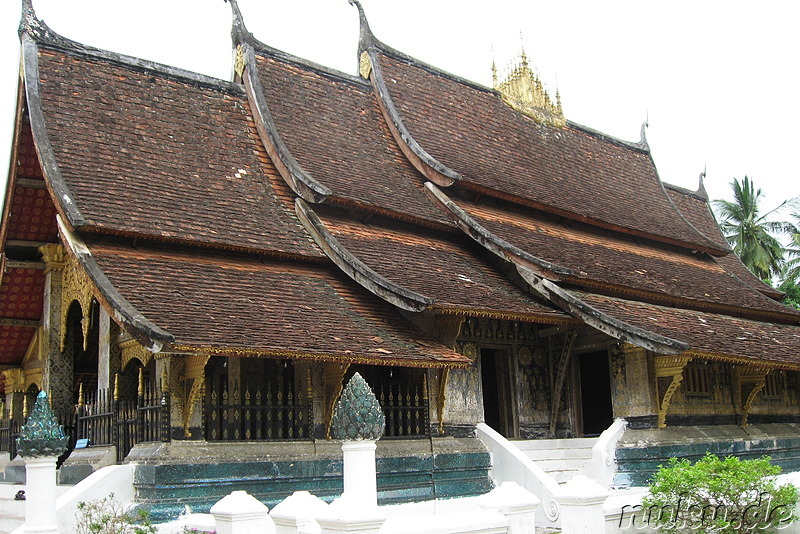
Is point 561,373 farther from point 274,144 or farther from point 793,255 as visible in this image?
point 793,255

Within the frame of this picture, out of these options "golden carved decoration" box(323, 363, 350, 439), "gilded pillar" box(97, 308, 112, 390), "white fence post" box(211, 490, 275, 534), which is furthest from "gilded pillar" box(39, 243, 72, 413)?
"white fence post" box(211, 490, 275, 534)

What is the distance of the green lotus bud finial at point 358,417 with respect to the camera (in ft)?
21.6

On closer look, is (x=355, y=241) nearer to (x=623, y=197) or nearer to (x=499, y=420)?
(x=499, y=420)

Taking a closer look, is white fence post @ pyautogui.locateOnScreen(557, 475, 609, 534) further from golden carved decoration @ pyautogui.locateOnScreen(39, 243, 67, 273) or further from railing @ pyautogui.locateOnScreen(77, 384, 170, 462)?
golden carved decoration @ pyautogui.locateOnScreen(39, 243, 67, 273)

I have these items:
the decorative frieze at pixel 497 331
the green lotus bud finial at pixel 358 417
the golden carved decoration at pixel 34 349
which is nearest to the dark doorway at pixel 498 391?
the decorative frieze at pixel 497 331

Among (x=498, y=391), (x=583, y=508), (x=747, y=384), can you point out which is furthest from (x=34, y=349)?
(x=747, y=384)

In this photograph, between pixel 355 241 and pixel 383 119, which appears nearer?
pixel 355 241

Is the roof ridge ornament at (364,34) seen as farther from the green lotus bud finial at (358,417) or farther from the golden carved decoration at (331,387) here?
the green lotus bud finial at (358,417)

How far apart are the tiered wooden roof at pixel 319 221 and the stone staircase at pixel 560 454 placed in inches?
67.5

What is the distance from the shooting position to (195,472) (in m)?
9.02

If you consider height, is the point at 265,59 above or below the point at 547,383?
above

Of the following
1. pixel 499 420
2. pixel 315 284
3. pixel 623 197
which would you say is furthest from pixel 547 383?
pixel 623 197

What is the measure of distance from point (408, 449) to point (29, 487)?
4.52 meters

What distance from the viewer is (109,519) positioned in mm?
8188
